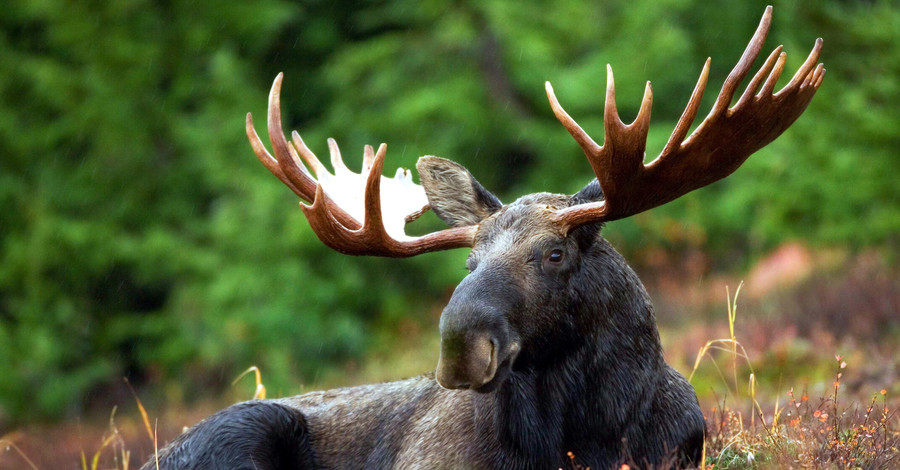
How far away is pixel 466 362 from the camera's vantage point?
3221mm

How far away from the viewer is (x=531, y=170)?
1638cm

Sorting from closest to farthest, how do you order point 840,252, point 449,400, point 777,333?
point 449,400
point 777,333
point 840,252

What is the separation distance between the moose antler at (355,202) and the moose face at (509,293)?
243mm

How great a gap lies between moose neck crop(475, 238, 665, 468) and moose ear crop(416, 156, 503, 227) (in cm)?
62

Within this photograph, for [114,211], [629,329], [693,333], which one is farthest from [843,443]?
[114,211]

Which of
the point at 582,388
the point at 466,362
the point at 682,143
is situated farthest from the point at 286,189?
the point at 466,362

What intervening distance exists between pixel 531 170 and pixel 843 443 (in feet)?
→ 42.1

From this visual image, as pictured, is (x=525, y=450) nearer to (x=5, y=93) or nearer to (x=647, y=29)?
(x=647, y=29)

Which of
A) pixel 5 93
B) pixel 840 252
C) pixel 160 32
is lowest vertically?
pixel 840 252

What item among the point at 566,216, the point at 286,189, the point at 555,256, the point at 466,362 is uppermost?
the point at 566,216

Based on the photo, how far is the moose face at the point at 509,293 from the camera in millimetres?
3250

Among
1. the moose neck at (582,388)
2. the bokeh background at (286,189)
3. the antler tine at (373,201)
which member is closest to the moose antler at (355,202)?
the antler tine at (373,201)

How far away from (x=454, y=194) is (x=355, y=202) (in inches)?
27.6

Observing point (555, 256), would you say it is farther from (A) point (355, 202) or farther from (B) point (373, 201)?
(A) point (355, 202)
